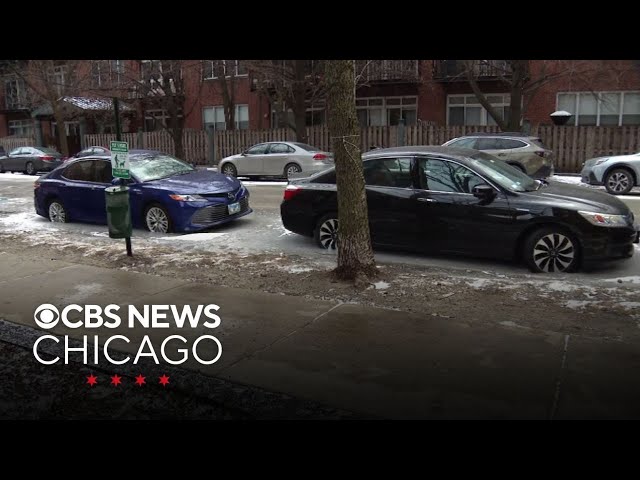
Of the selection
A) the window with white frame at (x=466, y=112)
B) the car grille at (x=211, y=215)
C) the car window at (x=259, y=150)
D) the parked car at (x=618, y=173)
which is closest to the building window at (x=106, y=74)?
the car window at (x=259, y=150)

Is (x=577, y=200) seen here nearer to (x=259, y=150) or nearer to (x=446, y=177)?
(x=446, y=177)

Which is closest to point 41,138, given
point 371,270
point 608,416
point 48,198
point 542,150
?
point 48,198

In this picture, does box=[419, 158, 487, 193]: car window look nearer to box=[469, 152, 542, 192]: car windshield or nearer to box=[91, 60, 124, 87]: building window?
box=[469, 152, 542, 192]: car windshield

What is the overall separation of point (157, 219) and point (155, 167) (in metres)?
1.32

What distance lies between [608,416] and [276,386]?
2.15m

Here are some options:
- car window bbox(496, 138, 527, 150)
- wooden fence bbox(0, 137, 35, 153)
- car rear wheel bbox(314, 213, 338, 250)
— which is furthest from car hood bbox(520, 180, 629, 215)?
wooden fence bbox(0, 137, 35, 153)

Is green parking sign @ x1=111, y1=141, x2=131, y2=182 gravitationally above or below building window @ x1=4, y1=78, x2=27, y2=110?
below

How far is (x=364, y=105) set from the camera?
2923cm

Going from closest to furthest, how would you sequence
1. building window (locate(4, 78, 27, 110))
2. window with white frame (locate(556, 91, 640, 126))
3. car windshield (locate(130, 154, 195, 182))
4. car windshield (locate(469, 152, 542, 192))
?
car windshield (locate(469, 152, 542, 192)) → car windshield (locate(130, 154, 195, 182)) → window with white frame (locate(556, 91, 640, 126)) → building window (locate(4, 78, 27, 110))

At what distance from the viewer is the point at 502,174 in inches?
317

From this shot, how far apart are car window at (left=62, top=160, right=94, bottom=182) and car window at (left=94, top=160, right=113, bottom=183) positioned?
0.14 meters

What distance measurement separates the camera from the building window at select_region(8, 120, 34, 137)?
43.1 m

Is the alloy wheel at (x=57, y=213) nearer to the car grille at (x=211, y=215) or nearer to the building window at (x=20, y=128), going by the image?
the car grille at (x=211, y=215)

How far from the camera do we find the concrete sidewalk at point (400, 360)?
3.91 meters
